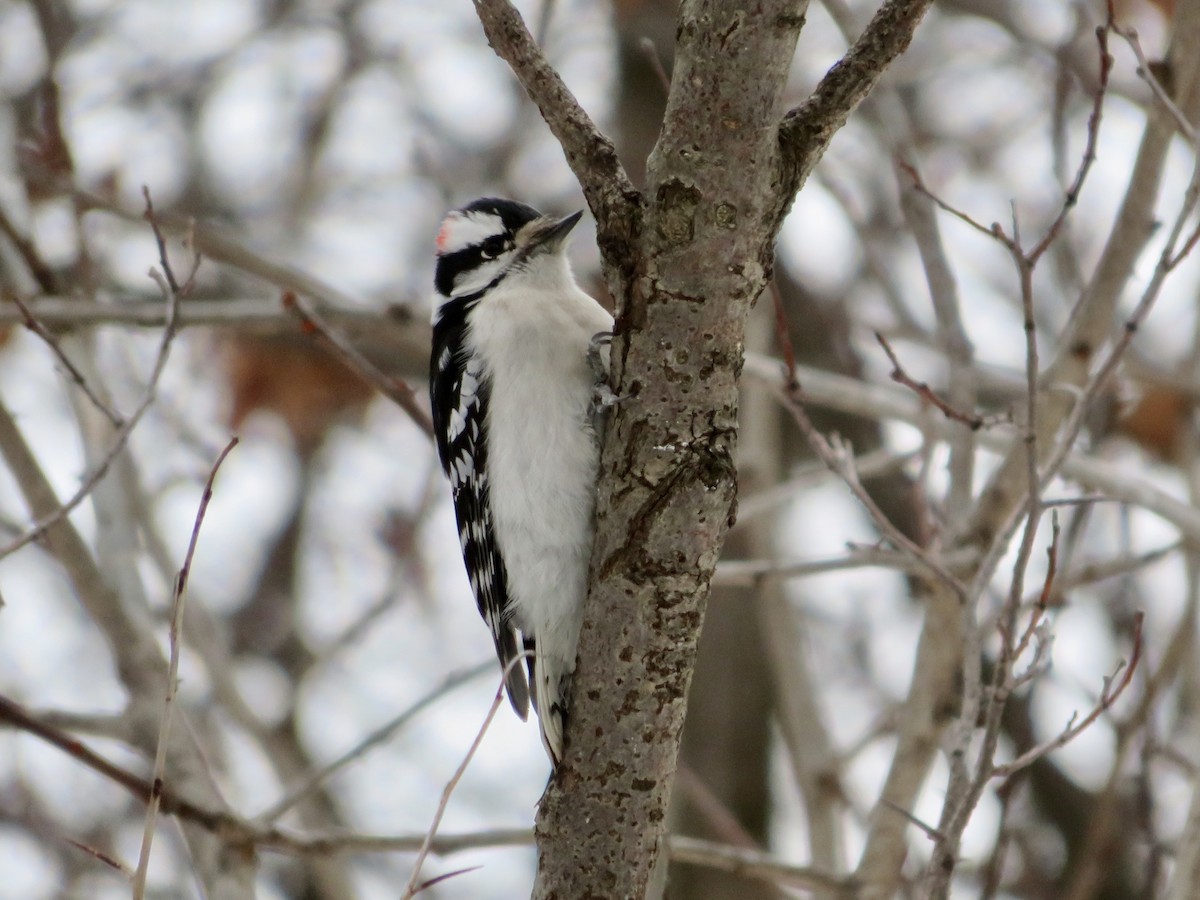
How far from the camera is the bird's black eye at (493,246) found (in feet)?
15.6

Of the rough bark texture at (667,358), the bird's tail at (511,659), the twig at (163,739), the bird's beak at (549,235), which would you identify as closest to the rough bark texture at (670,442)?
the rough bark texture at (667,358)

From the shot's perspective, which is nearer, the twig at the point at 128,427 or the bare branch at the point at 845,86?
the bare branch at the point at 845,86

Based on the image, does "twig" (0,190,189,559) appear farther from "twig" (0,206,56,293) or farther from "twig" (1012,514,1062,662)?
"twig" (1012,514,1062,662)

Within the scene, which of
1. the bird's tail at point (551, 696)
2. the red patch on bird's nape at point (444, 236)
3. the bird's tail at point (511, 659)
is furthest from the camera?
the red patch on bird's nape at point (444, 236)

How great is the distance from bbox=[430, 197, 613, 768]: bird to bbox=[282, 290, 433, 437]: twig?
26cm

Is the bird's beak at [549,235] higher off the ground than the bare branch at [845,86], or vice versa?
the bird's beak at [549,235]

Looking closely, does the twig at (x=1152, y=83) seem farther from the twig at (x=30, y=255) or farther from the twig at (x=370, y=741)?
the twig at (x=30, y=255)

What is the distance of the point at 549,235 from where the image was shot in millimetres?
4527

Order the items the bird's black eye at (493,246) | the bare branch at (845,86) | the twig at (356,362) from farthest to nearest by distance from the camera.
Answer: the bird's black eye at (493,246), the twig at (356,362), the bare branch at (845,86)

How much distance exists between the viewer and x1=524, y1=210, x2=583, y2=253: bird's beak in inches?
176

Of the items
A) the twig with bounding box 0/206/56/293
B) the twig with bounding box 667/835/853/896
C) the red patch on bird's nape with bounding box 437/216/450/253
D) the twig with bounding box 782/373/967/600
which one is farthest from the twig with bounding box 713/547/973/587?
the twig with bounding box 0/206/56/293

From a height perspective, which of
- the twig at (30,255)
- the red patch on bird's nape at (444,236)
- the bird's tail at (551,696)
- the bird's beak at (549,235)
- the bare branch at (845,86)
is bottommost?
the bird's tail at (551,696)

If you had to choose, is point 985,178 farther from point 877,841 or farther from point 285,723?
point 877,841

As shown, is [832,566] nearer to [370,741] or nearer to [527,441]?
[527,441]
